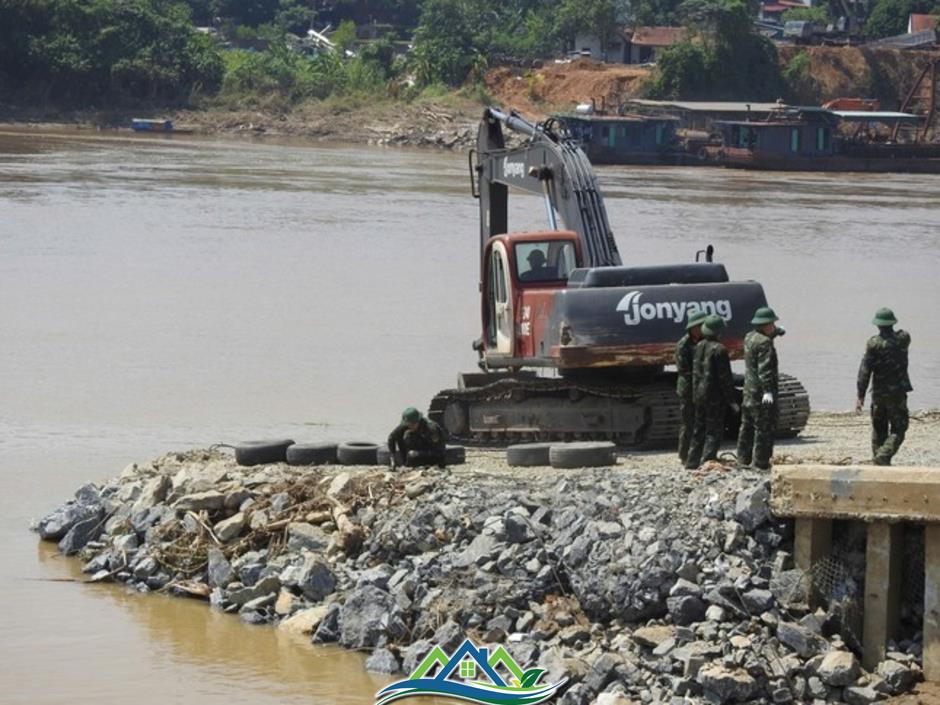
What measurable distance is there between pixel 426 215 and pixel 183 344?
74.2 ft

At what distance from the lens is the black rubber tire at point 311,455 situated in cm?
1711

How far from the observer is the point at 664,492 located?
13906mm

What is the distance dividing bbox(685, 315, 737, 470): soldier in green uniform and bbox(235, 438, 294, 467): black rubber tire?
3.94 meters

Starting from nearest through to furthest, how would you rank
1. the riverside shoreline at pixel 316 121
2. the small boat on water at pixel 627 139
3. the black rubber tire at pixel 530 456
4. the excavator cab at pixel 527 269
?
the black rubber tire at pixel 530 456 → the excavator cab at pixel 527 269 → the small boat on water at pixel 627 139 → the riverside shoreline at pixel 316 121

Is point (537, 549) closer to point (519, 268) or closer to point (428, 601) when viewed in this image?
point (428, 601)

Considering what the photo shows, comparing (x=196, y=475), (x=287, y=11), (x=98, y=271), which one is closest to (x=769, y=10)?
(x=287, y=11)

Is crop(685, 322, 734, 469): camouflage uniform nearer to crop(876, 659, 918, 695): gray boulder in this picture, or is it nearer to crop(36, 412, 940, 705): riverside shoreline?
crop(36, 412, 940, 705): riverside shoreline

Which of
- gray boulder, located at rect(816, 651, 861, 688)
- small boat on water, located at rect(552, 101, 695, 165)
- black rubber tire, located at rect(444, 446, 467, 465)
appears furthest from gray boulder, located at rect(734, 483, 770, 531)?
small boat on water, located at rect(552, 101, 695, 165)

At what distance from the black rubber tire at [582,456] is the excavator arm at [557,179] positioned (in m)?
3.43

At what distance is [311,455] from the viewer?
17.1m

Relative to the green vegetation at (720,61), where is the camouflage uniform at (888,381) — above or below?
below

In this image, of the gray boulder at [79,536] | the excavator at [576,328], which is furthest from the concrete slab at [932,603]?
the gray boulder at [79,536]

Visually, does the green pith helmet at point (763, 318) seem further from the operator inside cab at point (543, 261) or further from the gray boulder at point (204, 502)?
the gray boulder at point (204, 502)

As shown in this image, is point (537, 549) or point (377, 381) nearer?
point (537, 549)
